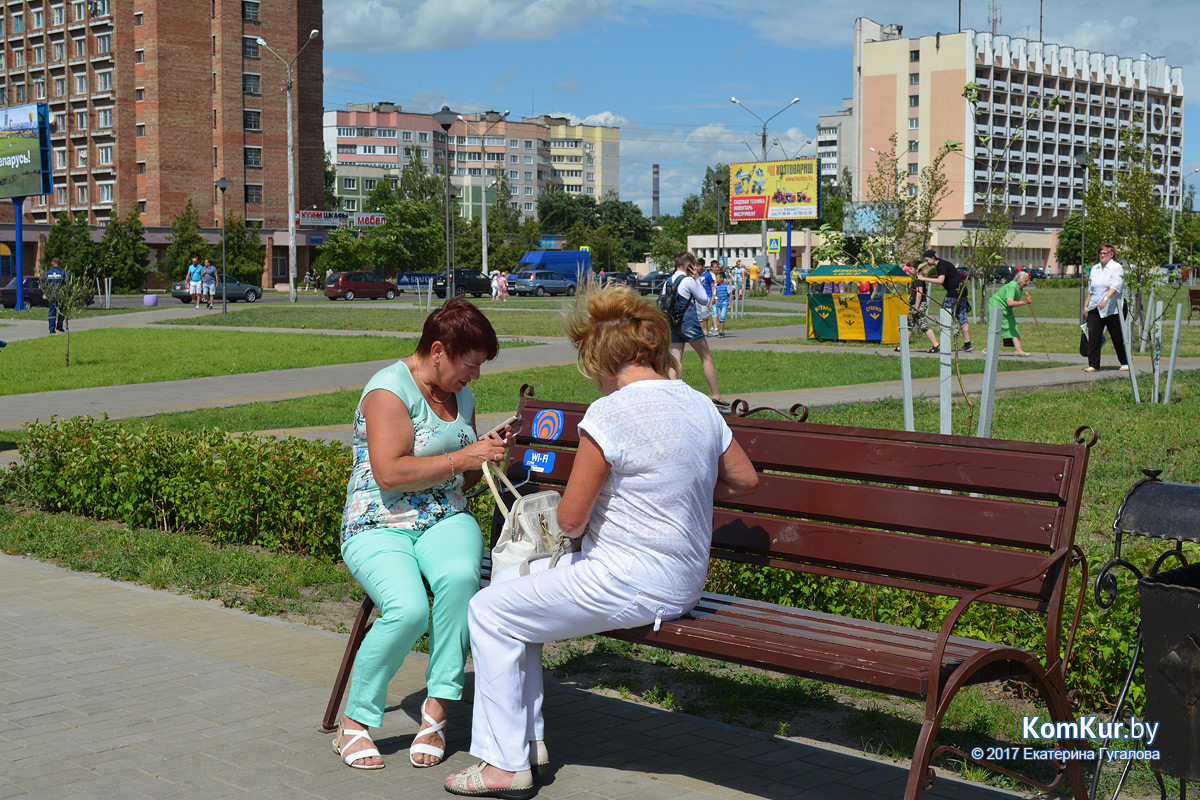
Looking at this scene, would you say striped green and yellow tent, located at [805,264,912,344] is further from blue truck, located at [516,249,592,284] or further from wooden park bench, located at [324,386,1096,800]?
blue truck, located at [516,249,592,284]

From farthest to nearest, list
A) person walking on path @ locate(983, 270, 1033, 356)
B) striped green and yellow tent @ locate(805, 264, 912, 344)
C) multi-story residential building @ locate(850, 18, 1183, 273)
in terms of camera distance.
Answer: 1. multi-story residential building @ locate(850, 18, 1183, 273)
2. striped green and yellow tent @ locate(805, 264, 912, 344)
3. person walking on path @ locate(983, 270, 1033, 356)

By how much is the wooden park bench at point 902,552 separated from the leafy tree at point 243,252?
2558 inches

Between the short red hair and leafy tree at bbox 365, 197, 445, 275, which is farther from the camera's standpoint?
leafy tree at bbox 365, 197, 445, 275

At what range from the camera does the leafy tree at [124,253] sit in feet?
203

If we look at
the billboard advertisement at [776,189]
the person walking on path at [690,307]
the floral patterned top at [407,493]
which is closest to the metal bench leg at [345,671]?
the floral patterned top at [407,493]

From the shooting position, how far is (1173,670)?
2.95 meters

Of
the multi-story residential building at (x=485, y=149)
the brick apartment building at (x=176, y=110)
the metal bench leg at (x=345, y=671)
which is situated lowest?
the metal bench leg at (x=345, y=671)

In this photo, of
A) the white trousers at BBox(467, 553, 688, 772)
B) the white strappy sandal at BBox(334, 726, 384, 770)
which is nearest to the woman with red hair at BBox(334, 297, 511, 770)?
the white strappy sandal at BBox(334, 726, 384, 770)

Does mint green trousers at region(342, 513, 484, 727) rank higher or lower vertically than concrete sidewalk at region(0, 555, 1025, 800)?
higher

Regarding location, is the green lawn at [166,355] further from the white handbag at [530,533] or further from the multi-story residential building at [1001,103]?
the multi-story residential building at [1001,103]

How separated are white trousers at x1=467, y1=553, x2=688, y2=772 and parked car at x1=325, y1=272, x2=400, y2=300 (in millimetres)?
54824

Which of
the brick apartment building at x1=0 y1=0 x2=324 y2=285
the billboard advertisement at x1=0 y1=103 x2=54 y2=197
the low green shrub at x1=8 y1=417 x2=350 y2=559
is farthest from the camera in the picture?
the brick apartment building at x1=0 y1=0 x2=324 y2=285

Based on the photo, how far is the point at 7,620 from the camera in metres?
5.55

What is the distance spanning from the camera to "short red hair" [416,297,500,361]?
419 centimetres
